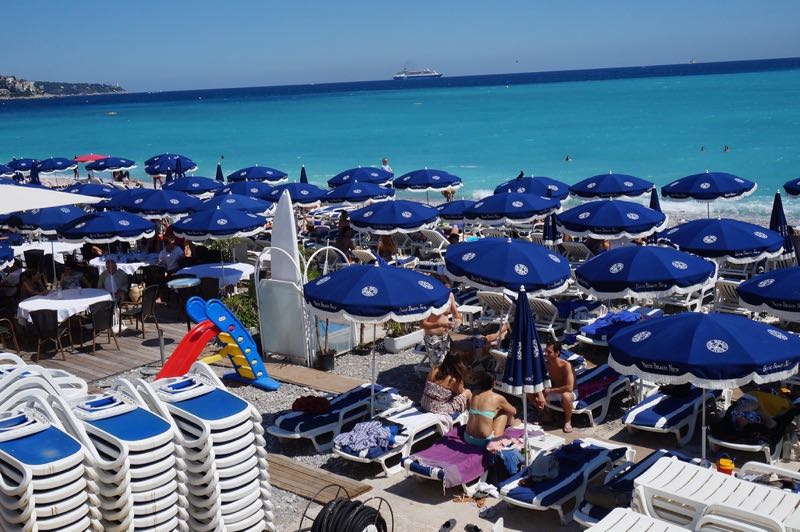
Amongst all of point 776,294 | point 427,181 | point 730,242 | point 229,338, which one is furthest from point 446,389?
point 427,181

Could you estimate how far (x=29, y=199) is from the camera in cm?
1051

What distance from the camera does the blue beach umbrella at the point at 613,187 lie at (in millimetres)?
15617

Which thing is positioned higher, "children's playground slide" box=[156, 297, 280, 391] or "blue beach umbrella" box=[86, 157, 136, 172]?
"blue beach umbrella" box=[86, 157, 136, 172]

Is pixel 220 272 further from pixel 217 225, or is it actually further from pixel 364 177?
pixel 364 177

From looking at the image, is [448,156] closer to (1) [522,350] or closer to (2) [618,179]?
(2) [618,179]

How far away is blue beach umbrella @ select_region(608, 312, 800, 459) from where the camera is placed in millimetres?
5914

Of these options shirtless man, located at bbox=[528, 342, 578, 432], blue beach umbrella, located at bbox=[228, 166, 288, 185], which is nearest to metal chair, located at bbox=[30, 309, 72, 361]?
shirtless man, located at bbox=[528, 342, 578, 432]

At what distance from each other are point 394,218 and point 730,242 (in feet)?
17.1

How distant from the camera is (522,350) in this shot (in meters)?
7.00

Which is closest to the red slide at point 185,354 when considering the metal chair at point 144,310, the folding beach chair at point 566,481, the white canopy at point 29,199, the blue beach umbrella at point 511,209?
the metal chair at point 144,310

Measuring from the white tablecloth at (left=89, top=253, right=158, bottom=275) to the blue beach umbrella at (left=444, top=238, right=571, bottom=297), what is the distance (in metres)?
6.28

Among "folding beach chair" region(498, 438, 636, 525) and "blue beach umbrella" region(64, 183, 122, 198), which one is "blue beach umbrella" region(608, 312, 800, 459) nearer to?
"folding beach chair" region(498, 438, 636, 525)

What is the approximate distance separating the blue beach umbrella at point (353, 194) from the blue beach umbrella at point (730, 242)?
286 inches

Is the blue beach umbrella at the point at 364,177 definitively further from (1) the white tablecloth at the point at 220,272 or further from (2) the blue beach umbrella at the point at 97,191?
(1) the white tablecloth at the point at 220,272
